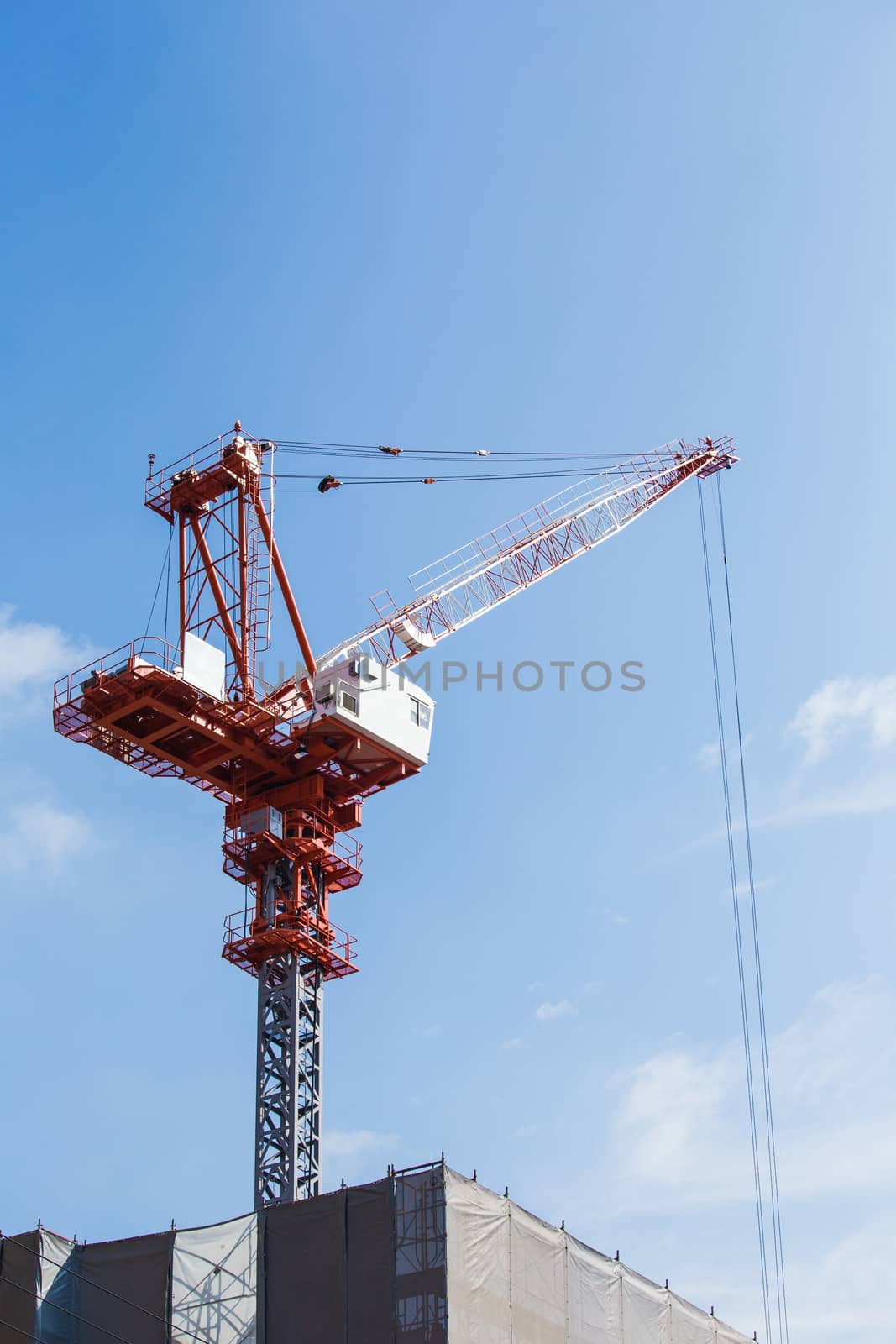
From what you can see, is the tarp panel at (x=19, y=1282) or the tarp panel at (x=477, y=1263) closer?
the tarp panel at (x=477, y=1263)

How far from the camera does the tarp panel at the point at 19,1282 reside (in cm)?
4888

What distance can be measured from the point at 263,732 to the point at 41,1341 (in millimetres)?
23691

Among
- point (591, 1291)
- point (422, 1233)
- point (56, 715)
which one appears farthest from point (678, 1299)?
point (56, 715)

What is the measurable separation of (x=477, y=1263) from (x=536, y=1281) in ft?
10.2

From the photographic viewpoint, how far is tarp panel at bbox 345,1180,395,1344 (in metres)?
47.6

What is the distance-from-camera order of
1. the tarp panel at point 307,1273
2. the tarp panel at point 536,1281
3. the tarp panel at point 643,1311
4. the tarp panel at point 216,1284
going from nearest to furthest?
1. the tarp panel at point 307,1273
2. the tarp panel at point 216,1284
3. the tarp panel at point 536,1281
4. the tarp panel at point 643,1311

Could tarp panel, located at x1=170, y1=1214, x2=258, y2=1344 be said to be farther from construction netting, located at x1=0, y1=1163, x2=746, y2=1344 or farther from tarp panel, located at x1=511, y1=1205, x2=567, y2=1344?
tarp panel, located at x1=511, y1=1205, x2=567, y2=1344

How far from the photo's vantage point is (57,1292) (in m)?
49.8

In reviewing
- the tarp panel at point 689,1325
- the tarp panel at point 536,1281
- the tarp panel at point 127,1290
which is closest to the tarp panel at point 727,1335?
the tarp panel at point 689,1325

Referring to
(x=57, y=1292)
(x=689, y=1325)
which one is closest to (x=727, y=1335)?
(x=689, y=1325)

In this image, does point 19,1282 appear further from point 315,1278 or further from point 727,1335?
point 727,1335

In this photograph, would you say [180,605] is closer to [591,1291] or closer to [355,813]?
[355,813]

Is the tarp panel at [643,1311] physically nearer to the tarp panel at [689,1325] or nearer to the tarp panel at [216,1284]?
the tarp panel at [689,1325]

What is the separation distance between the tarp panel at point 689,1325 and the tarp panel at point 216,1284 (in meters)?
14.7
